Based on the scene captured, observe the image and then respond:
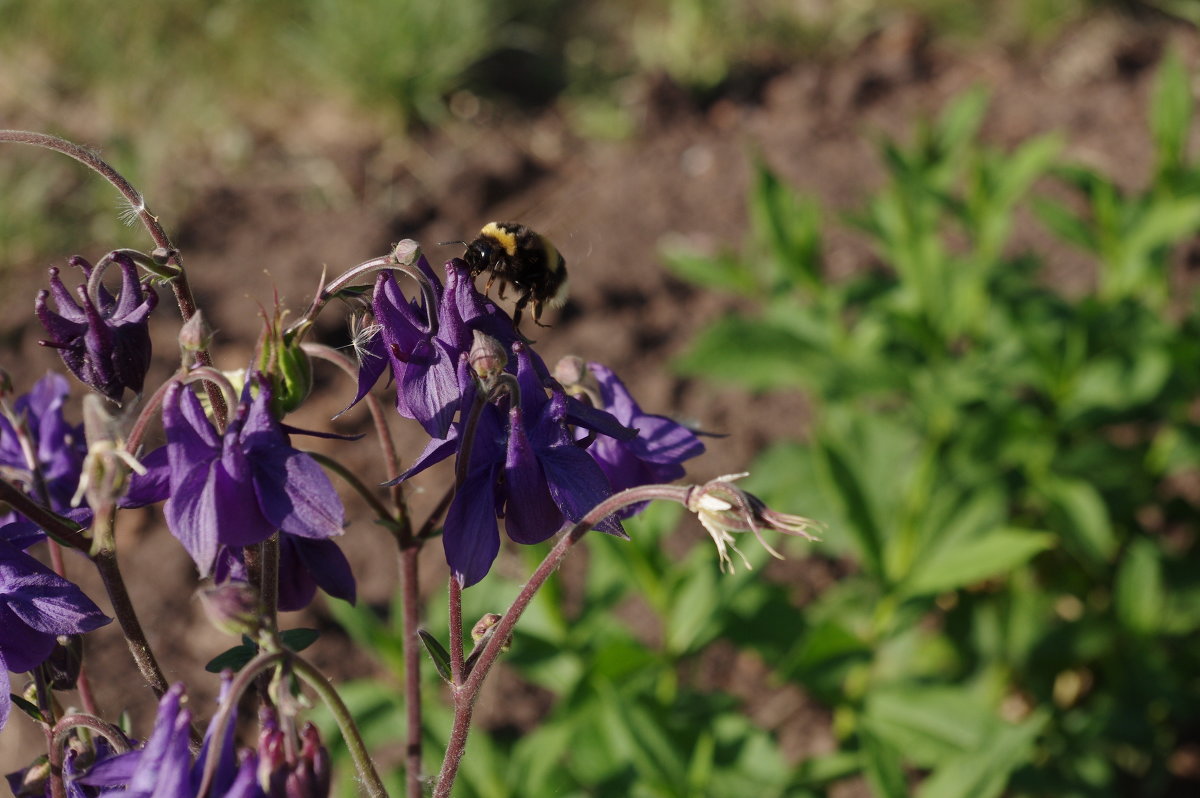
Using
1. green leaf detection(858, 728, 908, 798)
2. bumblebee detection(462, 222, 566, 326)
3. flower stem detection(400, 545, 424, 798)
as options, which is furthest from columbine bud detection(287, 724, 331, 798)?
green leaf detection(858, 728, 908, 798)

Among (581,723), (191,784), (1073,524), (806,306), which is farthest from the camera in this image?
(806,306)

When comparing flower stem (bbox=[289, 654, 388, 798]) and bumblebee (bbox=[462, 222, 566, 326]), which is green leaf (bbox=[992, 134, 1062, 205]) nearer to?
bumblebee (bbox=[462, 222, 566, 326])

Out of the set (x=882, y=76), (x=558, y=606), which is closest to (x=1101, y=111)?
(x=882, y=76)

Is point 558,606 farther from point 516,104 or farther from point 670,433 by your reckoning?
point 516,104

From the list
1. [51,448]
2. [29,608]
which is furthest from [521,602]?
[51,448]

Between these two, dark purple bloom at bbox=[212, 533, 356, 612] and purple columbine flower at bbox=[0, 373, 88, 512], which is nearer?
dark purple bloom at bbox=[212, 533, 356, 612]

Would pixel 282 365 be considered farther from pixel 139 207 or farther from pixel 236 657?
pixel 236 657
